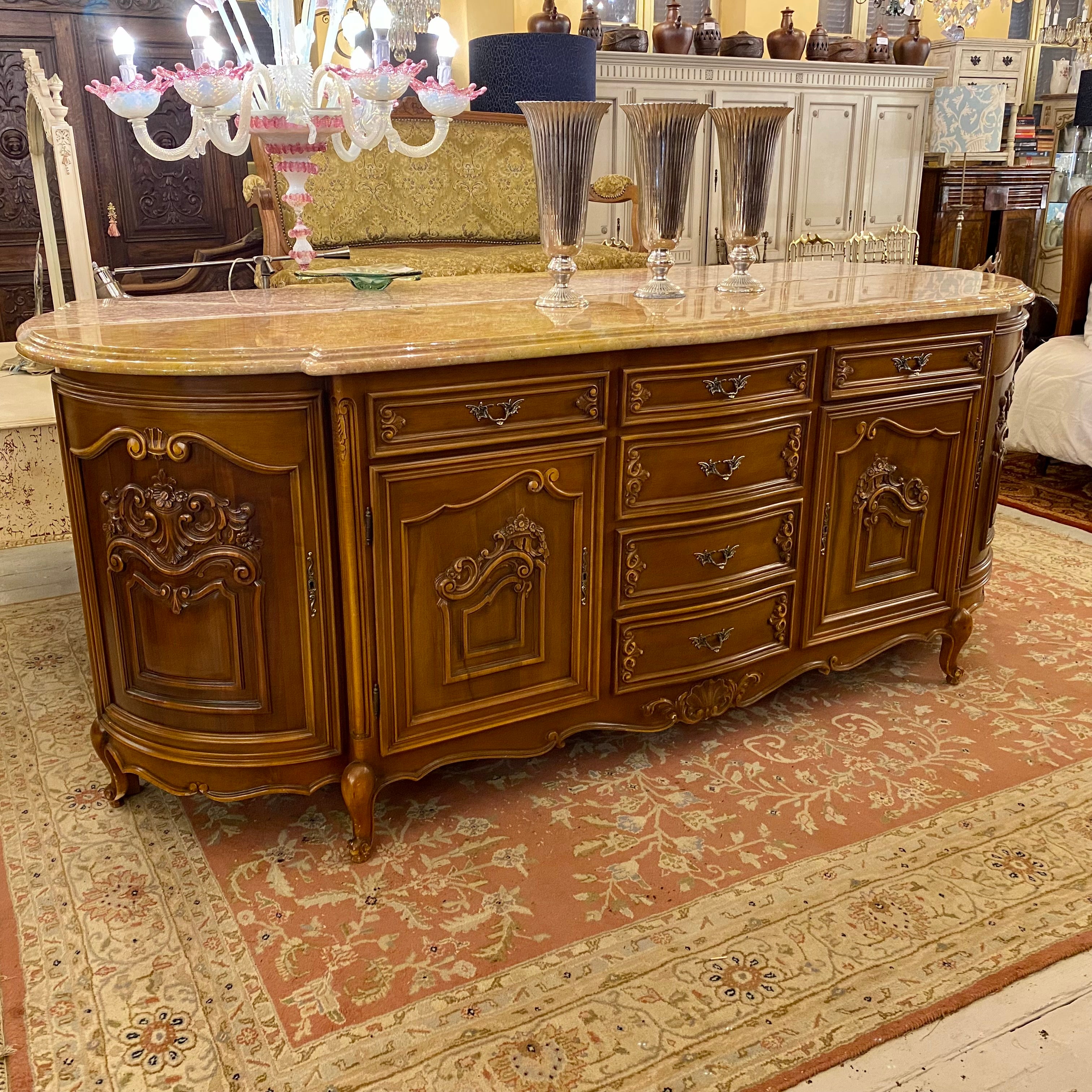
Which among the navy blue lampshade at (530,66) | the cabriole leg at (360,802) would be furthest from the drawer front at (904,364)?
the navy blue lampshade at (530,66)

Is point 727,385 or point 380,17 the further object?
point 380,17

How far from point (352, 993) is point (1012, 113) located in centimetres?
777

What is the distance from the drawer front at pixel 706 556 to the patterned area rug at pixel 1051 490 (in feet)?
7.06

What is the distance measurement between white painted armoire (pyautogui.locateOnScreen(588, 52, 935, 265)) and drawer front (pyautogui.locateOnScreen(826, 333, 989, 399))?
422 centimetres

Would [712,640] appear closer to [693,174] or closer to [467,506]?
[467,506]

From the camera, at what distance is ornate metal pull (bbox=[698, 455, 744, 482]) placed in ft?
6.88

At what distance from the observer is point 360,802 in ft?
6.29

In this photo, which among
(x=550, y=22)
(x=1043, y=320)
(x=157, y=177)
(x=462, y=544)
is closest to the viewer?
(x=462, y=544)

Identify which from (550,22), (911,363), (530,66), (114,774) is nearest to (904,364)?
(911,363)

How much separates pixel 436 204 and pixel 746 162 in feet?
9.62

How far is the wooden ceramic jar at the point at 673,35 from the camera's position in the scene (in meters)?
6.31

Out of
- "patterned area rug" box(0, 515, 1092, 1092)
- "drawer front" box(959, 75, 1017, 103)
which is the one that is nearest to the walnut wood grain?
"patterned area rug" box(0, 515, 1092, 1092)

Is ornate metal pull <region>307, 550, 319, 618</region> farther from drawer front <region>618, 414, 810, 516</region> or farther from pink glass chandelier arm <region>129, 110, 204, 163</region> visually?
pink glass chandelier arm <region>129, 110, 204, 163</region>

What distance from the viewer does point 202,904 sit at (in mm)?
1843
